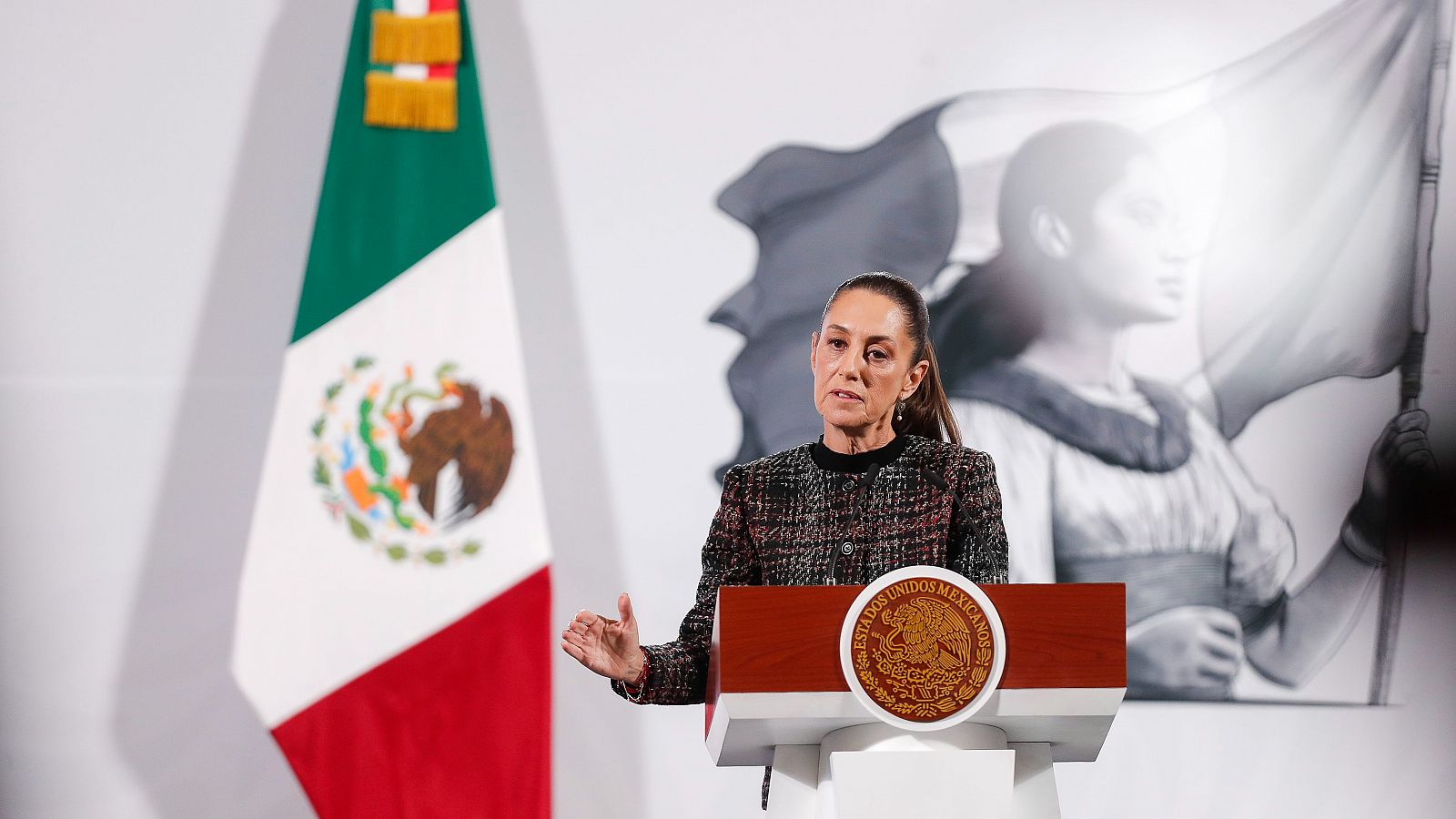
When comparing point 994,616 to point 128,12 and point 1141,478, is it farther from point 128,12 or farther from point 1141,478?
point 128,12

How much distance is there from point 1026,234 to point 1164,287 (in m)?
0.36

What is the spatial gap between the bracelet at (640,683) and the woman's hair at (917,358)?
55 cm

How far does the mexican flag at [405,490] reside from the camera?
118 inches

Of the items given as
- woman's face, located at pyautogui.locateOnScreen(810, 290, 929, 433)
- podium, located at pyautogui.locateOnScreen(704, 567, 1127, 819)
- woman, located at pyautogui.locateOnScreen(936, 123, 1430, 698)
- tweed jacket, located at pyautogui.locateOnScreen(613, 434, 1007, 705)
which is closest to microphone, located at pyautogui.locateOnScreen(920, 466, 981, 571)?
tweed jacket, located at pyautogui.locateOnScreen(613, 434, 1007, 705)

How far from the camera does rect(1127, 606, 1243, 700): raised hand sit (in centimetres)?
304

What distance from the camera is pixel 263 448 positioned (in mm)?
3066

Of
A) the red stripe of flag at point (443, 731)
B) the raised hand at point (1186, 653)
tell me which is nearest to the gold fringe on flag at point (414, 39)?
the red stripe of flag at point (443, 731)

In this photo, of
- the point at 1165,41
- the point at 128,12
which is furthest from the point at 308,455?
the point at 1165,41

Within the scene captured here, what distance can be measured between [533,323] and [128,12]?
4.11 feet

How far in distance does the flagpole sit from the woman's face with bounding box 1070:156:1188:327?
0.56 meters

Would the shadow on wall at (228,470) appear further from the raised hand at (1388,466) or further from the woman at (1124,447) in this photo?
the raised hand at (1388,466)

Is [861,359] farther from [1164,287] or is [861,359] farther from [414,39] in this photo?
[414,39]

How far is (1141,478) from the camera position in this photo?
10.2 feet

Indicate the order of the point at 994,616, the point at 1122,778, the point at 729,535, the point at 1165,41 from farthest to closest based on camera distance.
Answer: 1. the point at 1165,41
2. the point at 1122,778
3. the point at 729,535
4. the point at 994,616
